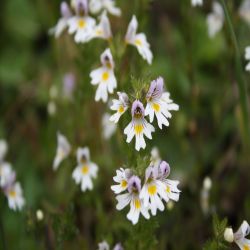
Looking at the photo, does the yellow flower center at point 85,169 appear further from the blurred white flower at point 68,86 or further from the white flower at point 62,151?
the blurred white flower at point 68,86

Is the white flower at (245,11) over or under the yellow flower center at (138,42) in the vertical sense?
under

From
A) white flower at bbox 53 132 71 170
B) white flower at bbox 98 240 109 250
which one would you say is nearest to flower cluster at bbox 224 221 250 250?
white flower at bbox 98 240 109 250

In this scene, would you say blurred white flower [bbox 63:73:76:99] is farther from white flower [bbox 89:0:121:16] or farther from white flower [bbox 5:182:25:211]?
white flower [bbox 5:182:25:211]

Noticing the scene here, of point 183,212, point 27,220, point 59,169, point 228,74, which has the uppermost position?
point 228,74

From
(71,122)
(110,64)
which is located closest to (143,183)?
(110,64)

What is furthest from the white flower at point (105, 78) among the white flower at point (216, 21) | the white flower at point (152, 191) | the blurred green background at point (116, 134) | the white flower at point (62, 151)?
the white flower at point (216, 21)

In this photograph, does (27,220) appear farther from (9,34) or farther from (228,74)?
(9,34)

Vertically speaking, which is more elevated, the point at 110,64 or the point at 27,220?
the point at 110,64

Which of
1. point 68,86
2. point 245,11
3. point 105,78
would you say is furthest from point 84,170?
point 245,11
